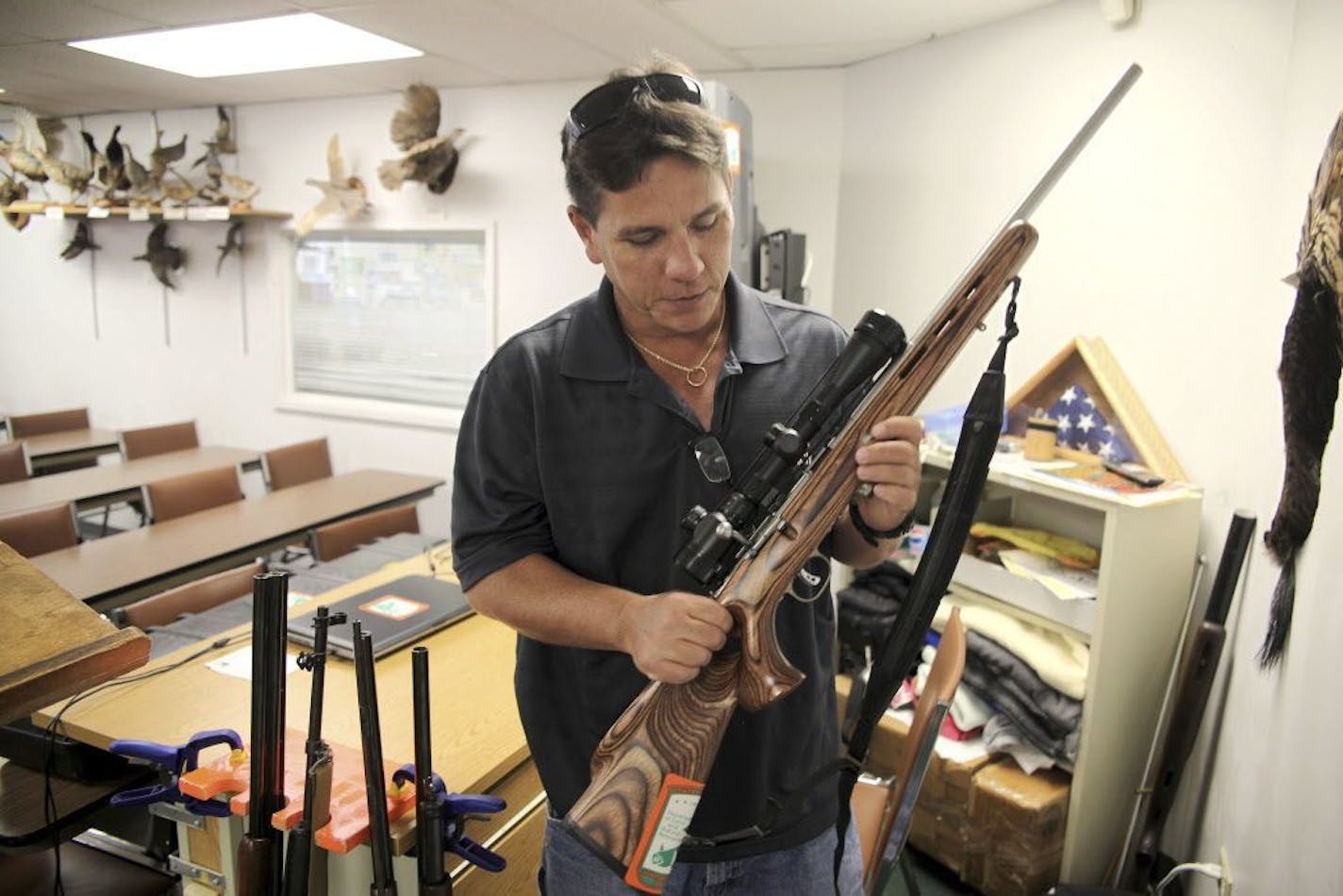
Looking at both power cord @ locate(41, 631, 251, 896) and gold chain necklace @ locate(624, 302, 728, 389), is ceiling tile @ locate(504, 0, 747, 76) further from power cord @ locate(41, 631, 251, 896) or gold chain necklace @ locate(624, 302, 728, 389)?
power cord @ locate(41, 631, 251, 896)

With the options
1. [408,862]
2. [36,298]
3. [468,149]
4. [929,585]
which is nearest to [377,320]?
[468,149]

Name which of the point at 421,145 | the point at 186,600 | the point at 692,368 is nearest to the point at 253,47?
the point at 421,145

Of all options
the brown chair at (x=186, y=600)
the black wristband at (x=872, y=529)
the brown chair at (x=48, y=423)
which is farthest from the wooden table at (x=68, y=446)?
the black wristband at (x=872, y=529)

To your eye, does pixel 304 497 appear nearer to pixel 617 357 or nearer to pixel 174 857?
pixel 174 857

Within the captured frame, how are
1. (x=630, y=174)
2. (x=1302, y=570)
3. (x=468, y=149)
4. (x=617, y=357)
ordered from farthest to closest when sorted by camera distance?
(x=468, y=149), (x=1302, y=570), (x=617, y=357), (x=630, y=174)

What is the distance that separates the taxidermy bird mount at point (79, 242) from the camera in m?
4.62

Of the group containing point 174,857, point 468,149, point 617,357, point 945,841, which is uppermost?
point 468,149

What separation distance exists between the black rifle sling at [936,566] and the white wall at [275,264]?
8.09ft

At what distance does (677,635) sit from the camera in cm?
88

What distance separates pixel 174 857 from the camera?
4.58ft

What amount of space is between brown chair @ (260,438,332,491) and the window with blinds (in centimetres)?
47

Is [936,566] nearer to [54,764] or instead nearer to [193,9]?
[54,764]

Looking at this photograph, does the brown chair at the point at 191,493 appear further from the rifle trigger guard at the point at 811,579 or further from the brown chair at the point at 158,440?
the rifle trigger guard at the point at 811,579

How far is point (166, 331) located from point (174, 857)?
179 inches
